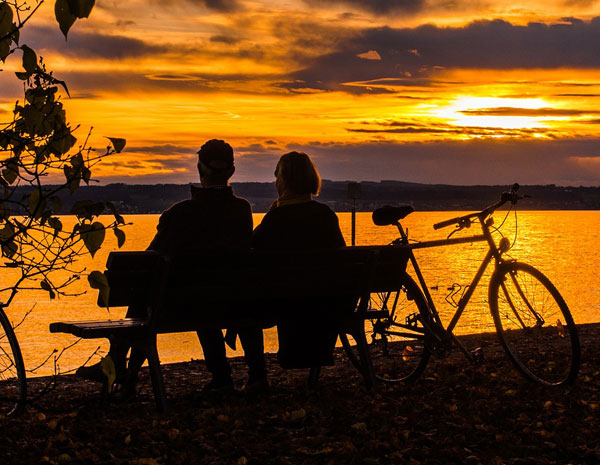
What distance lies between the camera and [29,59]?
3320 millimetres

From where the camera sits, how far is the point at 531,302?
7.07 metres

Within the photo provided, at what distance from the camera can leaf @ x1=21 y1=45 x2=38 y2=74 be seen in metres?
3.28

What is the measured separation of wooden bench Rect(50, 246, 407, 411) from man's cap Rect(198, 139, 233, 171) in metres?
0.77

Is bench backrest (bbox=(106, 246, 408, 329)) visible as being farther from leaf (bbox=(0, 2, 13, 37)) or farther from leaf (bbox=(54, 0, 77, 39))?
leaf (bbox=(54, 0, 77, 39))

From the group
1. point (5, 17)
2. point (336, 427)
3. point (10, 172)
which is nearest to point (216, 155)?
point (336, 427)

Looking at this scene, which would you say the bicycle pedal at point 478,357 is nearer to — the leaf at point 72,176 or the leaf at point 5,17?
the leaf at point 72,176

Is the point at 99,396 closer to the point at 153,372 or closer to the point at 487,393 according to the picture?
the point at 153,372

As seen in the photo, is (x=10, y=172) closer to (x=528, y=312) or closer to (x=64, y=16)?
(x=64, y=16)

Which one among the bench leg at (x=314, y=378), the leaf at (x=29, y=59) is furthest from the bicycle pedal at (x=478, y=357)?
the leaf at (x=29, y=59)

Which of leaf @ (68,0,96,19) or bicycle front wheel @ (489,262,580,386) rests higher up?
leaf @ (68,0,96,19)

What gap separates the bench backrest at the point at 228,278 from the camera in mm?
6180

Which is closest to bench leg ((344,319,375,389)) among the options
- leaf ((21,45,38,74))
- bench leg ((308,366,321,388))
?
bench leg ((308,366,321,388))

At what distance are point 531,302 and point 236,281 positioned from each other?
7.81 feet

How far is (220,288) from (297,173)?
1.03 meters
